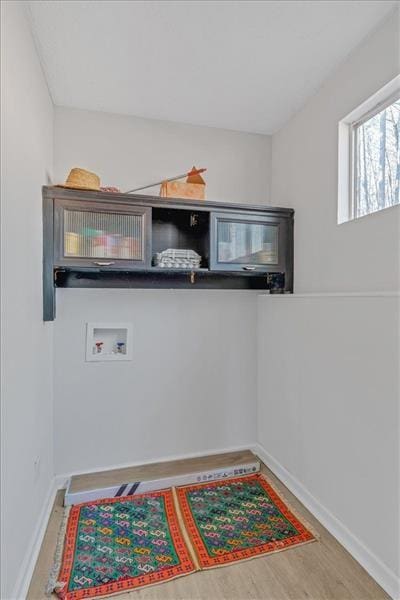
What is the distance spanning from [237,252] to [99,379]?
1346 millimetres

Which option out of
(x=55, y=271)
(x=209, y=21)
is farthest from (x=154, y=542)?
(x=209, y=21)

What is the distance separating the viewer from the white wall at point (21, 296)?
1292mm

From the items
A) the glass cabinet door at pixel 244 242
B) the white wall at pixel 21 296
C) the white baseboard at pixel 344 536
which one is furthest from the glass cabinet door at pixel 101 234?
the white baseboard at pixel 344 536

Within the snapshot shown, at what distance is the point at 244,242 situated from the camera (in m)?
2.33

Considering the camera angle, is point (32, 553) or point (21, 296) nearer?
point (21, 296)

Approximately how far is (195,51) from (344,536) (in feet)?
8.99

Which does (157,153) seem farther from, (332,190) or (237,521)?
(237,521)

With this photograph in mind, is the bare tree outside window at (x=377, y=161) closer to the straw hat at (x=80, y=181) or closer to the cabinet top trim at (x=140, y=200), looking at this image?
the cabinet top trim at (x=140, y=200)

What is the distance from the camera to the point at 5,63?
129 cm

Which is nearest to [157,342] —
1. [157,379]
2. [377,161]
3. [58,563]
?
[157,379]

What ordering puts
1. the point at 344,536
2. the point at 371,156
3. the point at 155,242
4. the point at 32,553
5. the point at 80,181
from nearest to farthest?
1. the point at 32,553
2. the point at 344,536
3. the point at 371,156
4. the point at 80,181
5. the point at 155,242

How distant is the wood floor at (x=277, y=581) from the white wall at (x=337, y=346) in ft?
0.32

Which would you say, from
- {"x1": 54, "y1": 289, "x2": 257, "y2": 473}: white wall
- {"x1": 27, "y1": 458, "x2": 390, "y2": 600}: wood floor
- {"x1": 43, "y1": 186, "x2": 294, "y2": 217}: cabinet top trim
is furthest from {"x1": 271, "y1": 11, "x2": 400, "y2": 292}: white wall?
{"x1": 27, "y1": 458, "x2": 390, "y2": 600}: wood floor

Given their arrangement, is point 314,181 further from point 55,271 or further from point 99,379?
point 99,379
